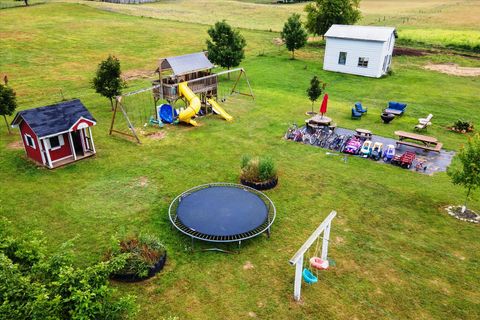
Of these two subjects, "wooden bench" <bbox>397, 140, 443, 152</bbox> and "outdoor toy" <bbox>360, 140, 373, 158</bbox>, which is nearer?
"outdoor toy" <bbox>360, 140, 373, 158</bbox>

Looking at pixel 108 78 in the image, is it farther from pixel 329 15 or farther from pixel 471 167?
pixel 329 15

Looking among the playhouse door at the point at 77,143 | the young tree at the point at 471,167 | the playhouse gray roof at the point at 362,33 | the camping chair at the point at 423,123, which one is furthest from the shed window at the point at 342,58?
the playhouse door at the point at 77,143

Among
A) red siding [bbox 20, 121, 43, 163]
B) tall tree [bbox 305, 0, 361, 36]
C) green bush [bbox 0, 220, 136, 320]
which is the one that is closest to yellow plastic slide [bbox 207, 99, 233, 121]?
red siding [bbox 20, 121, 43, 163]

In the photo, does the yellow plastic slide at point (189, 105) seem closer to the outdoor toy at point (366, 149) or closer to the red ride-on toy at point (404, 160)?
the outdoor toy at point (366, 149)

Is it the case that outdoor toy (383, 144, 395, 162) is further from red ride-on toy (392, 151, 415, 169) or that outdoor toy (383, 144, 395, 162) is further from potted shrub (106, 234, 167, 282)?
Answer: potted shrub (106, 234, 167, 282)

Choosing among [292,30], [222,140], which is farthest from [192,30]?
[222,140]

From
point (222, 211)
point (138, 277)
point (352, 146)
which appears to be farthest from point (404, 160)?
point (138, 277)

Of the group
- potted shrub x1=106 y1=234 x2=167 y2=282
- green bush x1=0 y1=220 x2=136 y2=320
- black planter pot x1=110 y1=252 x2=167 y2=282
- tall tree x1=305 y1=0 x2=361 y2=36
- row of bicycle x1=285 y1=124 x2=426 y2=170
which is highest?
tall tree x1=305 y1=0 x2=361 y2=36
